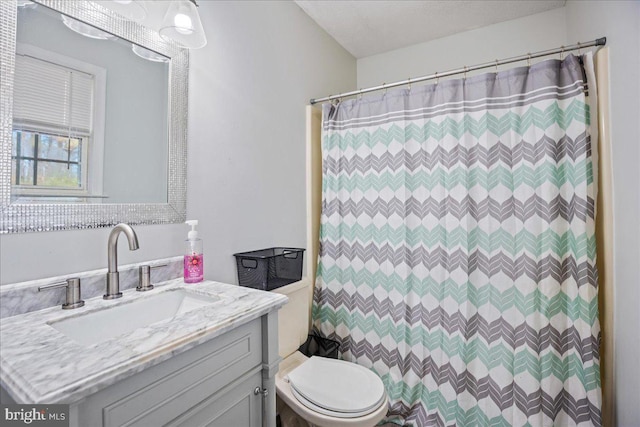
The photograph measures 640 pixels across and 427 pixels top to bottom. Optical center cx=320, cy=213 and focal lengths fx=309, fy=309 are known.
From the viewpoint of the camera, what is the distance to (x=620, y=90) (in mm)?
1247

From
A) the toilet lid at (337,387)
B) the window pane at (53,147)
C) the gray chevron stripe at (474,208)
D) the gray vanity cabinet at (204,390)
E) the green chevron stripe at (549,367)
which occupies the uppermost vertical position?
the window pane at (53,147)

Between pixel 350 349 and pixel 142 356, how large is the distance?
63.8 inches

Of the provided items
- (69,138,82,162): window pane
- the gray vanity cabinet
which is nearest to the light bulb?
(69,138,82,162): window pane

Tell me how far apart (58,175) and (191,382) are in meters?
0.76

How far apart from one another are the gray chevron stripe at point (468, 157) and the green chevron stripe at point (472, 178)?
29 millimetres

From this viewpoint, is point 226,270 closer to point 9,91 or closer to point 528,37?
point 9,91

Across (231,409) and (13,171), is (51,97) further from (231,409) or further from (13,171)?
(231,409)

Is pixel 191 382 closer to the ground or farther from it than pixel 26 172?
closer to the ground

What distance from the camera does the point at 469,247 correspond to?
66.7 inches

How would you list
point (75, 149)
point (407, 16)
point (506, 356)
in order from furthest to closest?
point (407, 16)
point (506, 356)
point (75, 149)

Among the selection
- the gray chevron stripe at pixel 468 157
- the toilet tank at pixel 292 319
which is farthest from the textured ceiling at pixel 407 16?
the toilet tank at pixel 292 319

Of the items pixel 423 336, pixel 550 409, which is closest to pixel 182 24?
pixel 423 336

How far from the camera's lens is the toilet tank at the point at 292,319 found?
1607 millimetres

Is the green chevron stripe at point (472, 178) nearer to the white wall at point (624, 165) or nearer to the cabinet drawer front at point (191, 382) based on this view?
the white wall at point (624, 165)
